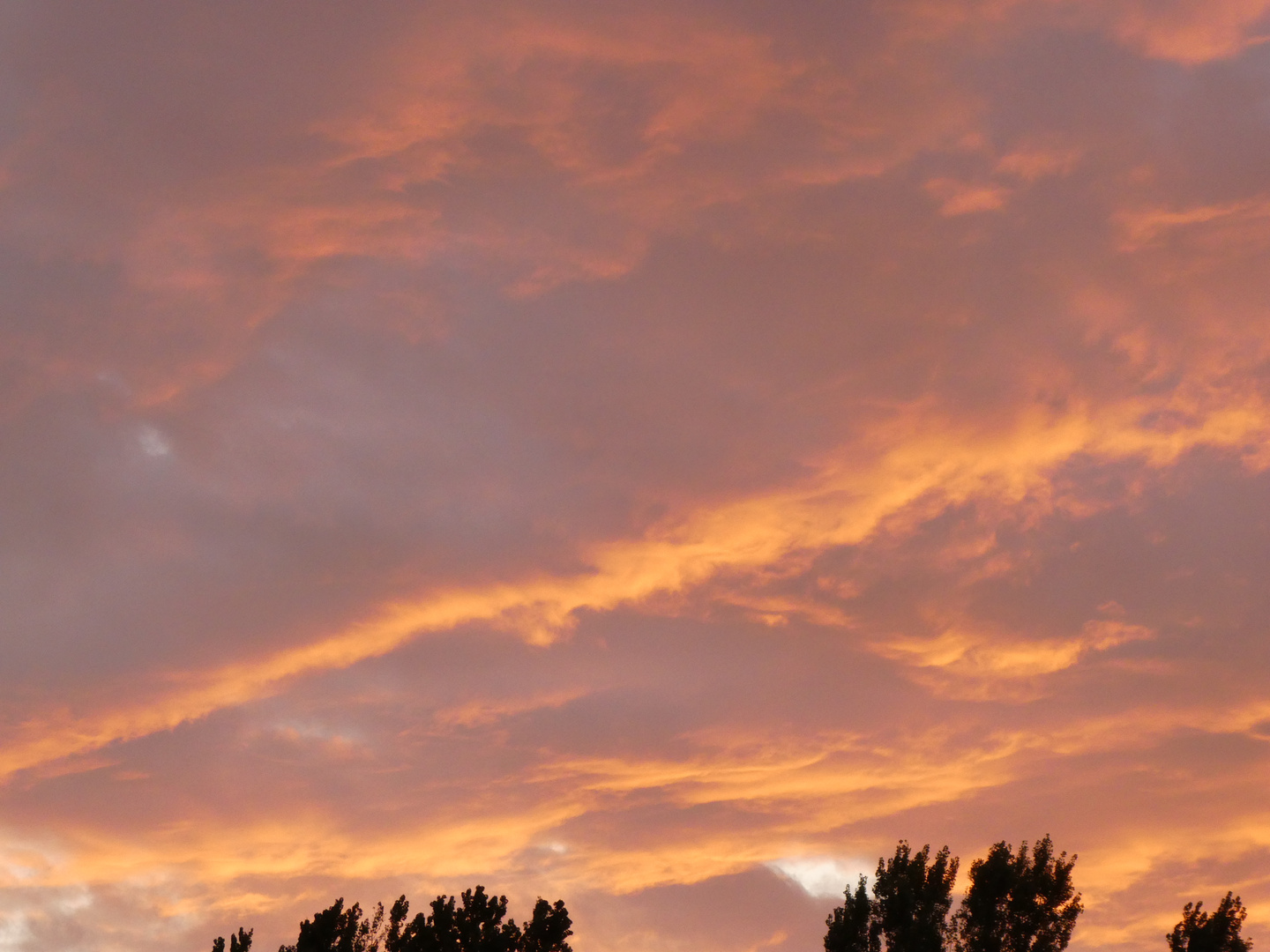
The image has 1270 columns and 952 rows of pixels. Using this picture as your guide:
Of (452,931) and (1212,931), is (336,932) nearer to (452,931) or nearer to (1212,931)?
(452,931)

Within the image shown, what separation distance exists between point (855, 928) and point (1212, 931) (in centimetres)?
1598

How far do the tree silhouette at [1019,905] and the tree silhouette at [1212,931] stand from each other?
4466 mm

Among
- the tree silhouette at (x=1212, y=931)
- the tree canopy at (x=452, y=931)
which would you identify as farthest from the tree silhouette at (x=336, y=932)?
the tree silhouette at (x=1212, y=931)

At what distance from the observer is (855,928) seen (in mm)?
55344

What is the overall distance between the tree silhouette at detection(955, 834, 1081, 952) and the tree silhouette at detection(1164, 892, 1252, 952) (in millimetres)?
4466

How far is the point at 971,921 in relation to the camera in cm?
5394

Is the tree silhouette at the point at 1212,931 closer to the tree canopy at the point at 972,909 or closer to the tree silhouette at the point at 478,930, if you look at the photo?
the tree canopy at the point at 972,909

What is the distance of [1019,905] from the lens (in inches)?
2110

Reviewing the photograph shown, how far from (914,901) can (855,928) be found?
10.5ft

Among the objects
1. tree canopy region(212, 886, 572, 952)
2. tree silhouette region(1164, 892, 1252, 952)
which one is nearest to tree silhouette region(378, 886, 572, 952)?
tree canopy region(212, 886, 572, 952)

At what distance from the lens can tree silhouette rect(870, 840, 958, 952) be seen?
54062 mm

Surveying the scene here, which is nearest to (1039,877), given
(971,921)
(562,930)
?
(971,921)

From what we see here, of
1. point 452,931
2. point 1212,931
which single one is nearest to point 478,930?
point 452,931

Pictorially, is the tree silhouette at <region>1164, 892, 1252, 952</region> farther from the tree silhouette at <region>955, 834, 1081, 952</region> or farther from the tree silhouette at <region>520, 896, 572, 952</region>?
the tree silhouette at <region>520, 896, 572, 952</region>
